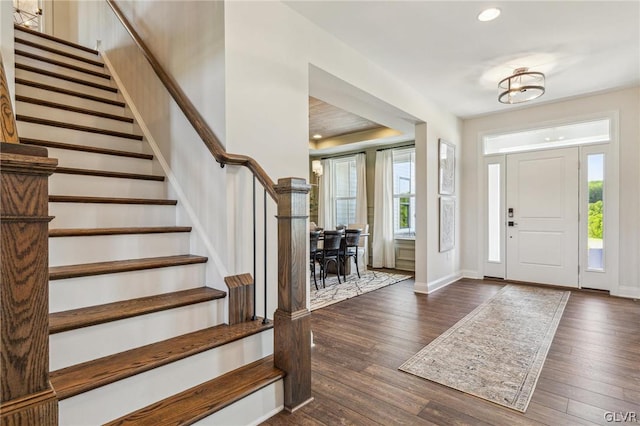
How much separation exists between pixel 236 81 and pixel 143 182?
46.6 inches

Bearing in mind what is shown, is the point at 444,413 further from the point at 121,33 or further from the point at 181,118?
the point at 121,33

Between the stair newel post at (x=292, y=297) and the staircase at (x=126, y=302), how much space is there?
10 cm

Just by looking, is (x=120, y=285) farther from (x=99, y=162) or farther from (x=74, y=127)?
(x=74, y=127)

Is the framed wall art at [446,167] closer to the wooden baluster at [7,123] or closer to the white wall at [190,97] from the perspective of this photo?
the white wall at [190,97]

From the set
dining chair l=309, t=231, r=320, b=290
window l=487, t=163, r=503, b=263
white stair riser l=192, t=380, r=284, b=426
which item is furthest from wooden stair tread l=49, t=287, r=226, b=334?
window l=487, t=163, r=503, b=263

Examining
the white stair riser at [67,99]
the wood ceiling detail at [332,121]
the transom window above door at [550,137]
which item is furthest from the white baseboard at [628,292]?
the white stair riser at [67,99]

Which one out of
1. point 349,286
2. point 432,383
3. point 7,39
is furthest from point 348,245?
point 7,39

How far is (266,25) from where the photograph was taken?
246 cm

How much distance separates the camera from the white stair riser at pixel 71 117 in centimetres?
267

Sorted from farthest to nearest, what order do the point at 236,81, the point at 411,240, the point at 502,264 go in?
the point at 411,240, the point at 502,264, the point at 236,81

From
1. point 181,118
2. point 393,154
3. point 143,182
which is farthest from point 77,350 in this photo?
point 393,154

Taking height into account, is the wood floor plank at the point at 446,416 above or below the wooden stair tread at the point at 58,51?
below

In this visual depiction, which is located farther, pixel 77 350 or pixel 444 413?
pixel 444 413

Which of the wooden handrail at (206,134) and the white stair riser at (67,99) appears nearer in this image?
the wooden handrail at (206,134)
